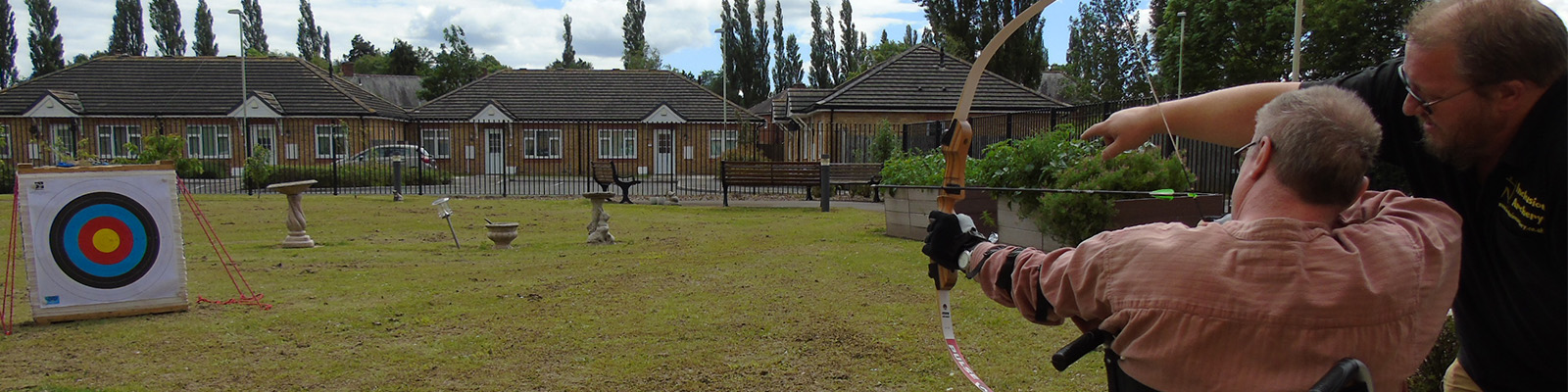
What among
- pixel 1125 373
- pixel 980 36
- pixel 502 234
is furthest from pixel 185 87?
pixel 1125 373

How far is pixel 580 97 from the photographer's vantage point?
1553 inches

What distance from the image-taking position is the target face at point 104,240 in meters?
5.80

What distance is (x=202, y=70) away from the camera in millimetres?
37500

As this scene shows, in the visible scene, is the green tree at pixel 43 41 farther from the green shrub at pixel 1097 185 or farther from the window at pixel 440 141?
the green shrub at pixel 1097 185

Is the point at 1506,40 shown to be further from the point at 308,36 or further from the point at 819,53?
the point at 308,36

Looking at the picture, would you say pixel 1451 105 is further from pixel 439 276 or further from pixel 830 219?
pixel 830 219

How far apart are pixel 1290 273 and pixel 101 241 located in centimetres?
666

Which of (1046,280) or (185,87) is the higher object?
(185,87)

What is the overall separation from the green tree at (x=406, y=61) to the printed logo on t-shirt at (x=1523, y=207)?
6583 cm

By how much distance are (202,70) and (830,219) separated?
34945 millimetres

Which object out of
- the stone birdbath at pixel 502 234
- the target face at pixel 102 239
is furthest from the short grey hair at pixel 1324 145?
the stone birdbath at pixel 502 234

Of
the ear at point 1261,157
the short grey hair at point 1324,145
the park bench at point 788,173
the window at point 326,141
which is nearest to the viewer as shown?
the short grey hair at point 1324,145

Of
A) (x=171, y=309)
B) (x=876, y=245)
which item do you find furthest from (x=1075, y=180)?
(x=171, y=309)

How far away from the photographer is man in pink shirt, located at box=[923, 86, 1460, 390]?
1.67 meters
